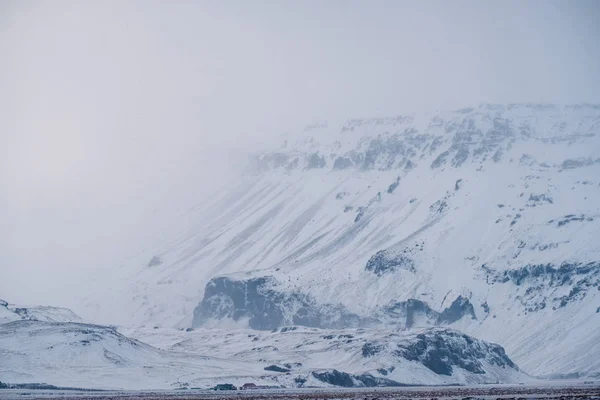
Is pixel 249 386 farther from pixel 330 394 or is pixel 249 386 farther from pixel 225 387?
pixel 330 394

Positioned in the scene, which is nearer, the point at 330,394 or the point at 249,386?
the point at 330,394

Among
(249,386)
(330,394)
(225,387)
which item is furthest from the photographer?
(249,386)

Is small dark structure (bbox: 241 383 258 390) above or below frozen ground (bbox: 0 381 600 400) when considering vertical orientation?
below

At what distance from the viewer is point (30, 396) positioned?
519 feet

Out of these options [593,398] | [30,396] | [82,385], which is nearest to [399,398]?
[593,398]

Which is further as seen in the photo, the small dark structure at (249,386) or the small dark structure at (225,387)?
the small dark structure at (249,386)

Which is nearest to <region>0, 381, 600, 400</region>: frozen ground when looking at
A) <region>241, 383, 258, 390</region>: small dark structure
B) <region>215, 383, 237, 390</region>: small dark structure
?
<region>215, 383, 237, 390</region>: small dark structure

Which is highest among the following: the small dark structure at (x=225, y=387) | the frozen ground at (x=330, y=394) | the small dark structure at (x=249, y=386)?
the frozen ground at (x=330, y=394)

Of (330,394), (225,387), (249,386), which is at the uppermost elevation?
(330,394)

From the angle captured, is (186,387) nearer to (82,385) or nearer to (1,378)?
(82,385)

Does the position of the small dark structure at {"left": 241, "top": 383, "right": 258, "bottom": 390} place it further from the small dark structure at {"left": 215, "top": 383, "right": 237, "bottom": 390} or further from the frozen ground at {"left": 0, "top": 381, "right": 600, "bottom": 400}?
the frozen ground at {"left": 0, "top": 381, "right": 600, "bottom": 400}

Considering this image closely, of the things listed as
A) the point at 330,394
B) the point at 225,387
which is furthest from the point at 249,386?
the point at 330,394

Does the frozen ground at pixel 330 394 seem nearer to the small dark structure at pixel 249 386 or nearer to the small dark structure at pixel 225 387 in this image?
the small dark structure at pixel 225 387

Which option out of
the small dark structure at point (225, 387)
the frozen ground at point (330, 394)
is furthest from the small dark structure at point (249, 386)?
the frozen ground at point (330, 394)
